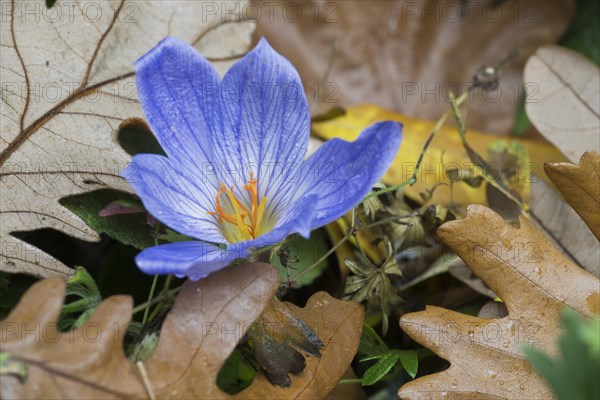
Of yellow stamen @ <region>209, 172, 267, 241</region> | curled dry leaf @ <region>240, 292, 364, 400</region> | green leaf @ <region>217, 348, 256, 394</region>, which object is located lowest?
green leaf @ <region>217, 348, 256, 394</region>

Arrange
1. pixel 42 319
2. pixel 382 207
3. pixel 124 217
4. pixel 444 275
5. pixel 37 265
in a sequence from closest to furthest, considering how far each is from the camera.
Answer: pixel 42 319 < pixel 37 265 < pixel 124 217 < pixel 382 207 < pixel 444 275

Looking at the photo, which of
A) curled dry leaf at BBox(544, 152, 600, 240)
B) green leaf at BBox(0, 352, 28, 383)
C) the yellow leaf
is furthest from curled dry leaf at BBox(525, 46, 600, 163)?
green leaf at BBox(0, 352, 28, 383)

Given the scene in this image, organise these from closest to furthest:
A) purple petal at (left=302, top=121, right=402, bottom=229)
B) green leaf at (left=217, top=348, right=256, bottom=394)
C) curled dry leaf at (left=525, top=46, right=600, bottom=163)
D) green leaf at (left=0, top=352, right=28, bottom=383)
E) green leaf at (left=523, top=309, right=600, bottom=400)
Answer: green leaf at (left=523, top=309, right=600, bottom=400) < green leaf at (left=0, top=352, right=28, bottom=383) < purple petal at (left=302, top=121, right=402, bottom=229) < green leaf at (left=217, top=348, right=256, bottom=394) < curled dry leaf at (left=525, top=46, right=600, bottom=163)

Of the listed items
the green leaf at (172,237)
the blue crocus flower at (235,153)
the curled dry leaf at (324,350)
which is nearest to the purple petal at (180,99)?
the blue crocus flower at (235,153)

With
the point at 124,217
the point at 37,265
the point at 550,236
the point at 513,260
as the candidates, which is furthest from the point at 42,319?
the point at 550,236

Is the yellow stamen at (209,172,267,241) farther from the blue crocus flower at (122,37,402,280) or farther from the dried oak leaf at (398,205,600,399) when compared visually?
the dried oak leaf at (398,205,600,399)

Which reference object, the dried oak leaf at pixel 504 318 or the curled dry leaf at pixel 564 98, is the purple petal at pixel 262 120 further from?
the curled dry leaf at pixel 564 98

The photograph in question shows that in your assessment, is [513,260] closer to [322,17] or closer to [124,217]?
[124,217]
